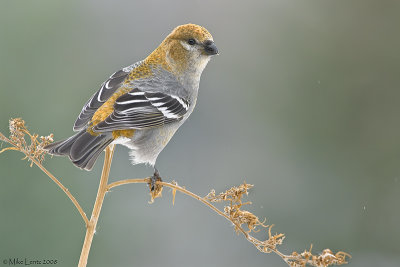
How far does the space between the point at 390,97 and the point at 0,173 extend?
4.17 meters

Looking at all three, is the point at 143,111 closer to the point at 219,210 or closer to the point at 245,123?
the point at 219,210

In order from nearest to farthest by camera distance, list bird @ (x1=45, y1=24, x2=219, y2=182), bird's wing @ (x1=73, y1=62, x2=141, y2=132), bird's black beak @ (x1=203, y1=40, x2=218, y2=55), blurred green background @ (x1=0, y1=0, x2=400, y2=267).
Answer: bird @ (x1=45, y1=24, x2=219, y2=182)
bird's wing @ (x1=73, y1=62, x2=141, y2=132)
bird's black beak @ (x1=203, y1=40, x2=218, y2=55)
blurred green background @ (x1=0, y1=0, x2=400, y2=267)

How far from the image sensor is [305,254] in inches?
62.2

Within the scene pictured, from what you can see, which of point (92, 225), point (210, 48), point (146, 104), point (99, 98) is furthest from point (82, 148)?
point (210, 48)

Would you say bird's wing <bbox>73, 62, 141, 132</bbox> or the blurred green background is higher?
the blurred green background

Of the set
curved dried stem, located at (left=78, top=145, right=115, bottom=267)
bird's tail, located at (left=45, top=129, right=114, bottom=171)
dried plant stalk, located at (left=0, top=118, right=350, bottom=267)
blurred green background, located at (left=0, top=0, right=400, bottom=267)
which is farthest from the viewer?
blurred green background, located at (left=0, top=0, right=400, bottom=267)

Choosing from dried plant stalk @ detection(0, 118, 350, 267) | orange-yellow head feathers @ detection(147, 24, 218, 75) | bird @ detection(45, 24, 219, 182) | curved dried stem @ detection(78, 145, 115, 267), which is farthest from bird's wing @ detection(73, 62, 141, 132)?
curved dried stem @ detection(78, 145, 115, 267)

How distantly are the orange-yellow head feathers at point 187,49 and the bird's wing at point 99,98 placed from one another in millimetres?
299

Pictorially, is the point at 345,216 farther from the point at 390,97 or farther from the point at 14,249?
the point at 14,249

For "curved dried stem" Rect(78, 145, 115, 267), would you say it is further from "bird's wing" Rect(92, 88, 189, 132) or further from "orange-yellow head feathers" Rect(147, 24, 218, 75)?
"orange-yellow head feathers" Rect(147, 24, 218, 75)

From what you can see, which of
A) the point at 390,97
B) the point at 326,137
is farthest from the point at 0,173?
the point at 390,97

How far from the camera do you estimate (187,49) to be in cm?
320

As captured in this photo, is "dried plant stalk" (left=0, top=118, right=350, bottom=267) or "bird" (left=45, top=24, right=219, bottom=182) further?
"bird" (left=45, top=24, right=219, bottom=182)

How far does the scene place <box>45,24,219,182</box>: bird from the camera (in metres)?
2.59
